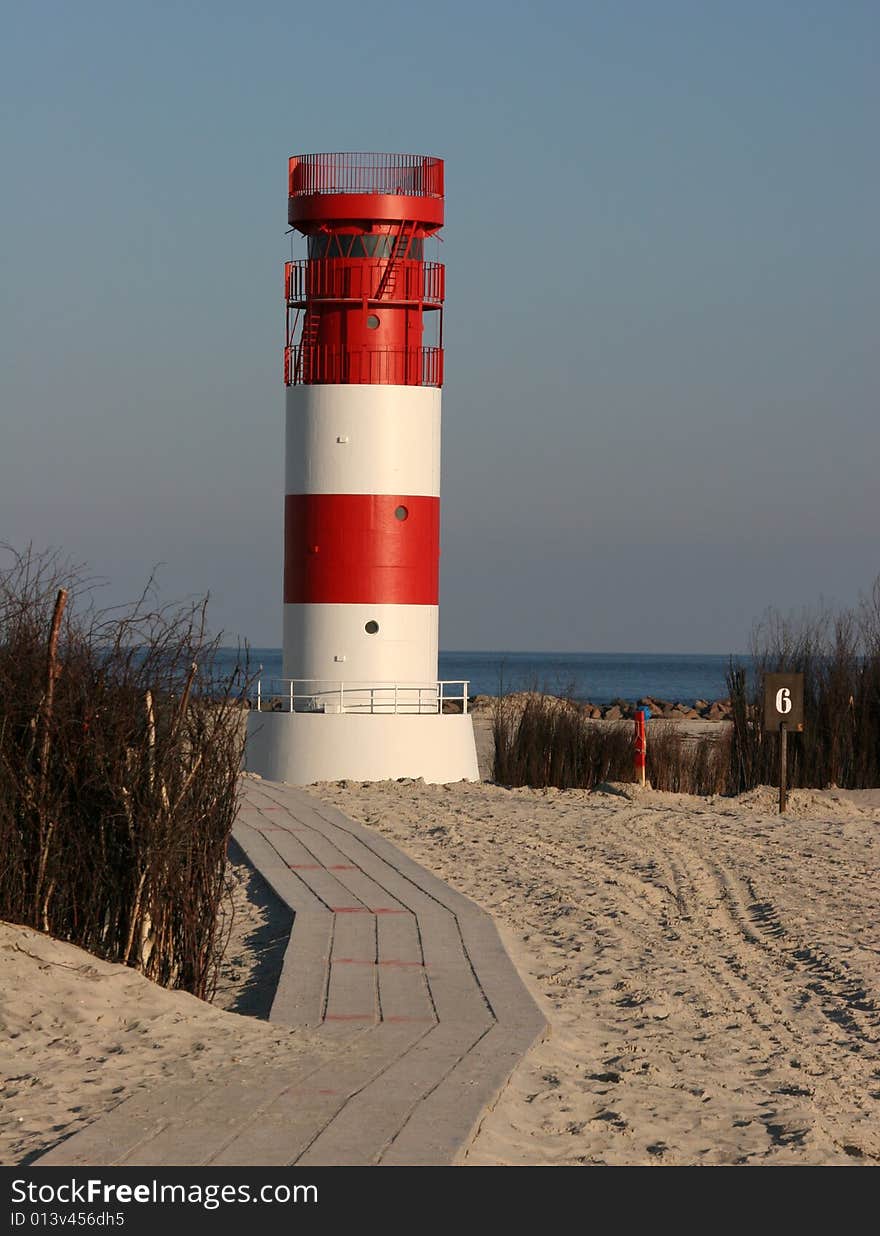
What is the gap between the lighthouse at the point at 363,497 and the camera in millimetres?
17203

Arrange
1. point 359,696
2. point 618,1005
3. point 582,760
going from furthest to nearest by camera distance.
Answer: point 582,760
point 359,696
point 618,1005

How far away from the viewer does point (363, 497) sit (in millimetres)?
17281

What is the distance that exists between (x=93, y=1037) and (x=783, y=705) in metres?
9.46

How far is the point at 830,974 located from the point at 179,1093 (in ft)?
12.3

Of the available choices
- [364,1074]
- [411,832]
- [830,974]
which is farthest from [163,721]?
[411,832]

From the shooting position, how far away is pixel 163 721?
23.2ft

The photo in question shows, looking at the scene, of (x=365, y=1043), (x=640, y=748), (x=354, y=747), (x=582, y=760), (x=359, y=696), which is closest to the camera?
(x=365, y=1043)

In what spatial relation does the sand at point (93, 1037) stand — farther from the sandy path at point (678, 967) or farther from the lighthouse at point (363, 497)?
the lighthouse at point (363, 497)

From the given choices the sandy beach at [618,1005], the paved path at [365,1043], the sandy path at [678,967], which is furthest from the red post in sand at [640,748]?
the paved path at [365,1043]

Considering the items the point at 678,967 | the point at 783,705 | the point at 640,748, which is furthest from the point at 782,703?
the point at 678,967

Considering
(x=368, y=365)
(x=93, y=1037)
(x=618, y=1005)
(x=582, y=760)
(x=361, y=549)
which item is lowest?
(x=618, y=1005)

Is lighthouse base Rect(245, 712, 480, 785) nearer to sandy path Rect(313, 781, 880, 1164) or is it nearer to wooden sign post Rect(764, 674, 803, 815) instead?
sandy path Rect(313, 781, 880, 1164)

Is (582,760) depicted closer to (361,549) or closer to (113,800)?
(361,549)
